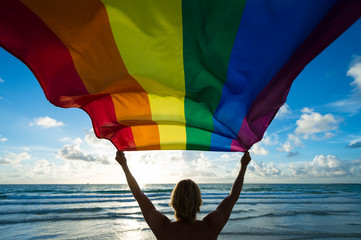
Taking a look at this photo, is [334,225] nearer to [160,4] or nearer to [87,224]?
[87,224]

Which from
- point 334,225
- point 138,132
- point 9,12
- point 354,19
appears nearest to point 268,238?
point 334,225

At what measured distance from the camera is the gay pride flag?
141 centimetres

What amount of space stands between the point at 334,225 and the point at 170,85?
879 cm

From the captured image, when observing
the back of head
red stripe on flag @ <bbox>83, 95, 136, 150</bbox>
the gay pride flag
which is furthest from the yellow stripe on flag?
the back of head

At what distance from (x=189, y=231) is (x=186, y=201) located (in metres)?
0.19

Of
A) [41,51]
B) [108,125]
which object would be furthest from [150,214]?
[41,51]

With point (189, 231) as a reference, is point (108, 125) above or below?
above

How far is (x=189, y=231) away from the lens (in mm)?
1562

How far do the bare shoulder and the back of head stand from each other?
0.05 m

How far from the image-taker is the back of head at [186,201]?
5.32 feet

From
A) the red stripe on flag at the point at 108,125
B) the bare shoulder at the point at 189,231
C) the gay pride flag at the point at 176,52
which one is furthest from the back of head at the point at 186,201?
the red stripe on flag at the point at 108,125

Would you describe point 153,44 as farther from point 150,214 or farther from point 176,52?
point 150,214

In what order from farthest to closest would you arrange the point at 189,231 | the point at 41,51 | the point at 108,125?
the point at 108,125, the point at 41,51, the point at 189,231

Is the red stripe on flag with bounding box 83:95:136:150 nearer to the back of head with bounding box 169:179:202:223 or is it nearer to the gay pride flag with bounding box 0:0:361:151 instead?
the gay pride flag with bounding box 0:0:361:151
